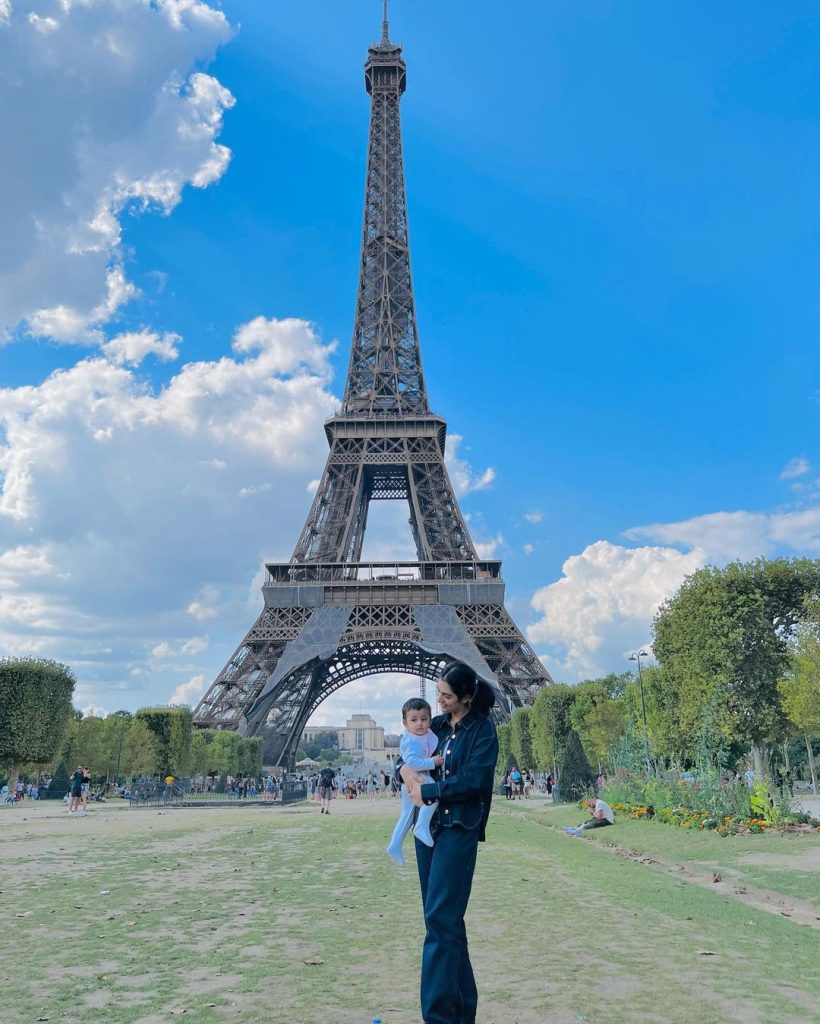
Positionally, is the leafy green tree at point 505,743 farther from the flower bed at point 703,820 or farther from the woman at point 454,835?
the woman at point 454,835

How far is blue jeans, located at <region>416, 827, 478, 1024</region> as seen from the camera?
4.02 m

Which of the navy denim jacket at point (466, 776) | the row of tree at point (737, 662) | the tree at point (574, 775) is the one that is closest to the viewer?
the navy denim jacket at point (466, 776)

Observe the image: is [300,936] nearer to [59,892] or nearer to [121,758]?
[59,892]

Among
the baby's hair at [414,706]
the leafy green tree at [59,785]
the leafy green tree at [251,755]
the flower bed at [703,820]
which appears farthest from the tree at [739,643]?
the leafy green tree at [59,785]

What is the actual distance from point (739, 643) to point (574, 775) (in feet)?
30.4

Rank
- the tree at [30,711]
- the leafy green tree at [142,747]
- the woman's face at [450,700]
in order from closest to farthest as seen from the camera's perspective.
A: the woman's face at [450,700] < the tree at [30,711] < the leafy green tree at [142,747]

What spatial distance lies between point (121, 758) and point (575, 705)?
23792 millimetres

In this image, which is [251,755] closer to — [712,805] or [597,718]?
[597,718]

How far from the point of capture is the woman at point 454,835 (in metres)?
4.05

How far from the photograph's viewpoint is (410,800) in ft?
14.5

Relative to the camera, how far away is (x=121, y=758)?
4281 centimetres

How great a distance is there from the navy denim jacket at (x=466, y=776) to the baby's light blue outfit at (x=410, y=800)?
0.07 m

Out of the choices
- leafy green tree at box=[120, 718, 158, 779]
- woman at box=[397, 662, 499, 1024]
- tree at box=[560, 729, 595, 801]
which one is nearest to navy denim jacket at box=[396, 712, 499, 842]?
woman at box=[397, 662, 499, 1024]

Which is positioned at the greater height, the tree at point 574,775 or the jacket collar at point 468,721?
the jacket collar at point 468,721
